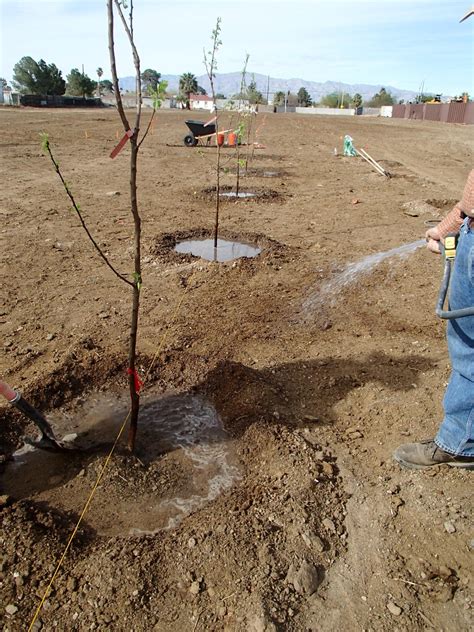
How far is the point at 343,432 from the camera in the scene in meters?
3.07

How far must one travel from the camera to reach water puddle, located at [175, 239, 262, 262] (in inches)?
259

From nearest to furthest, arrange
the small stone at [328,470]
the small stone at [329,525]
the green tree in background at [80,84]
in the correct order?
the small stone at [329,525], the small stone at [328,470], the green tree in background at [80,84]

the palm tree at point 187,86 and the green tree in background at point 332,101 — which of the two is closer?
the palm tree at point 187,86

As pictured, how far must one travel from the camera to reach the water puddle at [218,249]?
6.57 m

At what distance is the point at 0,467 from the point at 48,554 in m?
0.85

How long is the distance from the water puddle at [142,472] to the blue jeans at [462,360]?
127 cm

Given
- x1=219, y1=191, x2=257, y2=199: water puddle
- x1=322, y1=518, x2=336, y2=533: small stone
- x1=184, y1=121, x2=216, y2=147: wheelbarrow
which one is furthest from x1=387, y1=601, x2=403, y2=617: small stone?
x1=184, y1=121, x2=216, y2=147: wheelbarrow

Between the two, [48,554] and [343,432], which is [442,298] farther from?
[48,554]

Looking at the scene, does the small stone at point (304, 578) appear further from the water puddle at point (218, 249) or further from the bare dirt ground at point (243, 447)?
the water puddle at point (218, 249)

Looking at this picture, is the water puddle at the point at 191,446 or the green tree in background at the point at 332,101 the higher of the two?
the green tree in background at the point at 332,101

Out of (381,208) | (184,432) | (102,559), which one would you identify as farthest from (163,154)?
(102,559)

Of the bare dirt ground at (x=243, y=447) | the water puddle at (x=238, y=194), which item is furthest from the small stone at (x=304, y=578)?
the water puddle at (x=238, y=194)

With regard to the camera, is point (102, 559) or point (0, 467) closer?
point (102, 559)

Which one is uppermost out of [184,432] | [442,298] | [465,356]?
[442,298]
